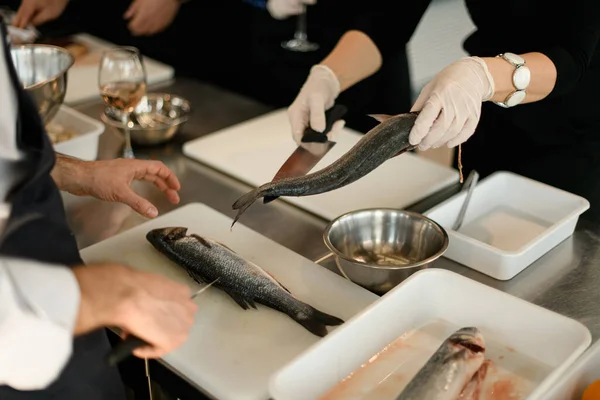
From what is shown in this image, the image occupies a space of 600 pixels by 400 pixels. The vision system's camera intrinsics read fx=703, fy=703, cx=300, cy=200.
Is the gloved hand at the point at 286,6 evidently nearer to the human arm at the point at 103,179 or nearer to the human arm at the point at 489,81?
the human arm at the point at 489,81

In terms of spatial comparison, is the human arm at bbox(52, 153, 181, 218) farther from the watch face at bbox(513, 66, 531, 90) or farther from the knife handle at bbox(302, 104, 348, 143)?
the watch face at bbox(513, 66, 531, 90)

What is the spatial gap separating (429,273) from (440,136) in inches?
12.5

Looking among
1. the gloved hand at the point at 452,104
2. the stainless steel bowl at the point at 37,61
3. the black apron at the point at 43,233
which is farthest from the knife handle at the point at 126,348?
the stainless steel bowl at the point at 37,61

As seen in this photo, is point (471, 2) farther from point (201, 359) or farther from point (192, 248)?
point (201, 359)

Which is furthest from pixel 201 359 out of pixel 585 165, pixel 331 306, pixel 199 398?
pixel 585 165

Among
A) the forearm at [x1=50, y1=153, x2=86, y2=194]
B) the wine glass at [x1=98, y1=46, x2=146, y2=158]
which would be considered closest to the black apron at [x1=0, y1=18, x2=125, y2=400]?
the forearm at [x1=50, y1=153, x2=86, y2=194]

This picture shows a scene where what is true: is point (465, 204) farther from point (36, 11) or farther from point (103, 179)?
point (36, 11)

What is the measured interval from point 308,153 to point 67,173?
1.80 ft

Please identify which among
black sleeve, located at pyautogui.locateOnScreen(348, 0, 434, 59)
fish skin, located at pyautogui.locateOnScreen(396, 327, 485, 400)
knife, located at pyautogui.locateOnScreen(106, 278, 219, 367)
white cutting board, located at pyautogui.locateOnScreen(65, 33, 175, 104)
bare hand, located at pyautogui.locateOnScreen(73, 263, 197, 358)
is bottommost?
white cutting board, located at pyautogui.locateOnScreen(65, 33, 175, 104)

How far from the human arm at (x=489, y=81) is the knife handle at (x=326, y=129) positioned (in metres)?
0.33

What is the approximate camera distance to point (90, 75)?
7.97 feet

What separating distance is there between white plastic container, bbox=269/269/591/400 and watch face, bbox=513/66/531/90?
0.54 m

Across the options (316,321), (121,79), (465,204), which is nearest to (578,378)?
(316,321)

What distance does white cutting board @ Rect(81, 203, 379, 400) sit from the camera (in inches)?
44.6
